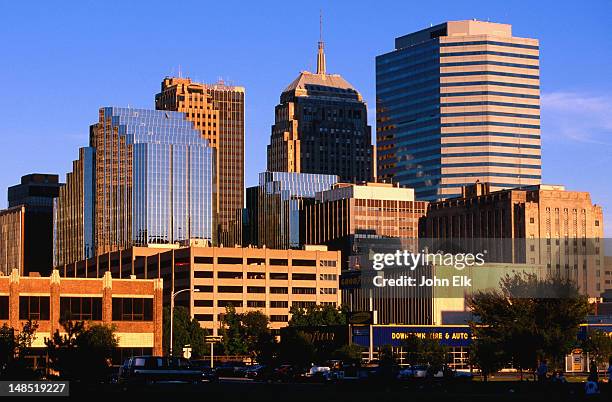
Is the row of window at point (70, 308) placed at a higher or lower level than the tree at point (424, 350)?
higher

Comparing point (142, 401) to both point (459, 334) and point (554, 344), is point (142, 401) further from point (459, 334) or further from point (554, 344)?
point (459, 334)

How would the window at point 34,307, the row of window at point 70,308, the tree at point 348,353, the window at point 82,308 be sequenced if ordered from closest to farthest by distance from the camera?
the row of window at point 70,308 → the window at point 34,307 → the window at point 82,308 → the tree at point 348,353

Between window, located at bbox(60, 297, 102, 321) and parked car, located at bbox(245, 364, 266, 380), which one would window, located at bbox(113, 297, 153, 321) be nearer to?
window, located at bbox(60, 297, 102, 321)

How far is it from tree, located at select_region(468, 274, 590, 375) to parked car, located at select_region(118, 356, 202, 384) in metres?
36.4

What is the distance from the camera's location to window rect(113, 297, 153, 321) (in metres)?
152

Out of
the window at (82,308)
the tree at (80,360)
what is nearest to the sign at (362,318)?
the window at (82,308)

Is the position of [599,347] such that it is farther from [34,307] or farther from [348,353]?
[34,307]

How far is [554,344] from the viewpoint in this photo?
373 feet

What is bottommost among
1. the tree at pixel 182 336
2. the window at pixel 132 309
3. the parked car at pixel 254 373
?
the parked car at pixel 254 373

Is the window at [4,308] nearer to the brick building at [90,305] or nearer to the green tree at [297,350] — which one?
the brick building at [90,305]

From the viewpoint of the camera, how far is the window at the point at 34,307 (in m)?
150

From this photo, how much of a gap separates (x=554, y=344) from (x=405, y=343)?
70.1 meters

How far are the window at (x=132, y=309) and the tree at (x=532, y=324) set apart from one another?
47480 mm

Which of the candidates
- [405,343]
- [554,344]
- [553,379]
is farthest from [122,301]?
[553,379]
